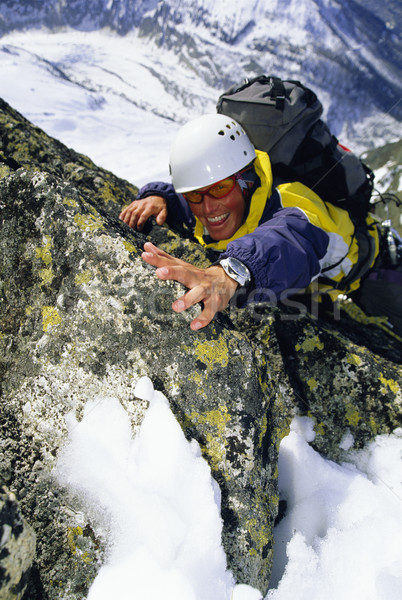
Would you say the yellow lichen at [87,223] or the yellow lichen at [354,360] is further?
the yellow lichen at [354,360]

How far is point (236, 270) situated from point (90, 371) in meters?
1.40

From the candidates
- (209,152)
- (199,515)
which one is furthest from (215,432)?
(209,152)

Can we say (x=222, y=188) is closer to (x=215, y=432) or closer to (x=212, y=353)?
(x=212, y=353)

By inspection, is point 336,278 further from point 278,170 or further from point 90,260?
point 90,260

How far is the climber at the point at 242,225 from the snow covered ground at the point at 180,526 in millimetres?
949

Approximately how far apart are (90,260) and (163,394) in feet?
3.98

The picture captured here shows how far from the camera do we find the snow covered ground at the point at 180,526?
220cm

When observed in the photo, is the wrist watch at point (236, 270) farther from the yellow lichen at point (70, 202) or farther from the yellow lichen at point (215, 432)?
the yellow lichen at point (70, 202)

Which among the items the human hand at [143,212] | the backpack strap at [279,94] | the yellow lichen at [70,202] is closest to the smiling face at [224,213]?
the human hand at [143,212]

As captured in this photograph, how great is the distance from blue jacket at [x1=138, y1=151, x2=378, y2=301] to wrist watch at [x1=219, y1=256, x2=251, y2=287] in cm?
6

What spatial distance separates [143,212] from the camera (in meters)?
4.41

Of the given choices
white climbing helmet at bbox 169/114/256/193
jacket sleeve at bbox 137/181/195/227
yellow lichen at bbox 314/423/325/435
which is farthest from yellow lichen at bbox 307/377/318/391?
jacket sleeve at bbox 137/181/195/227

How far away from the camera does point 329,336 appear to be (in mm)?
3969

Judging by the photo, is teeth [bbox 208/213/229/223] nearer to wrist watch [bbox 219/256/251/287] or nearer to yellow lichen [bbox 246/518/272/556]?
wrist watch [bbox 219/256/251/287]
